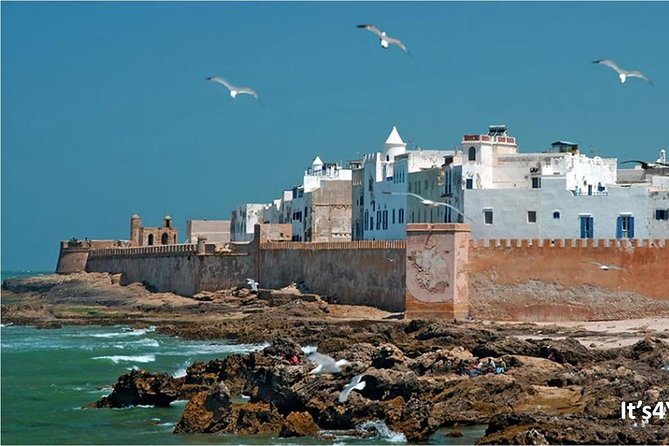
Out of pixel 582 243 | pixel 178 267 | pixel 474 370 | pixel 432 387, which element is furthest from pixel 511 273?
pixel 178 267

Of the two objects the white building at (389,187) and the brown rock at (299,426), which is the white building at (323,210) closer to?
the white building at (389,187)

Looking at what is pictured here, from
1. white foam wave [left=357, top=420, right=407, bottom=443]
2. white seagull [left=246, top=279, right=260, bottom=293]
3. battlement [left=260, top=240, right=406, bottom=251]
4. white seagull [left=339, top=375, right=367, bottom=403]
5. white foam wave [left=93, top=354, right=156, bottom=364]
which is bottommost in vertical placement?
white foam wave [left=357, top=420, right=407, bottom=443]

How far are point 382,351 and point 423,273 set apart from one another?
14420 mm

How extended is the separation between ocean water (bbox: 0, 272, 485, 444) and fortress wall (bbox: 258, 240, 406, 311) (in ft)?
20.2

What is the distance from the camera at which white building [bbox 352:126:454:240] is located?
2085 inches

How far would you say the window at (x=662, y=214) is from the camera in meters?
44.1

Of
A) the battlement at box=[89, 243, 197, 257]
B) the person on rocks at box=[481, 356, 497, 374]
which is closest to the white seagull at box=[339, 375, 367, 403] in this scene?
the person on rocks at box=[481, 356, 497, 374]

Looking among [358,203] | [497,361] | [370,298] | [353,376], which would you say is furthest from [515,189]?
[353,376]

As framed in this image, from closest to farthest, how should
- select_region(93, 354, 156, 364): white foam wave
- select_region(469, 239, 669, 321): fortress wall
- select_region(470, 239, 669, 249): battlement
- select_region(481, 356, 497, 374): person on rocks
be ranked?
select_region(481, 356, 497, 374): person on rocks < select_region(93, 354, 156, 364): white foam wave < select_region(469, 239, 669, 321): fortress wall < select_region(470, 239, 669, 249): battlement

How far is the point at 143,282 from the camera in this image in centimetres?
6494

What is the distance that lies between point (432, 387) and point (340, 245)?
24330 millimetres

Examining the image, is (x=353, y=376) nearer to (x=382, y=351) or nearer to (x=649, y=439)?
(x=382, y=351)

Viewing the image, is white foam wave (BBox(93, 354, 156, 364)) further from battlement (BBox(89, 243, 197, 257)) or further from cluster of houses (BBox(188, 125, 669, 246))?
battlement (BBox(89, 243, 197, 257))

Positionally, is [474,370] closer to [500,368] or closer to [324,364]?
[500,368]
